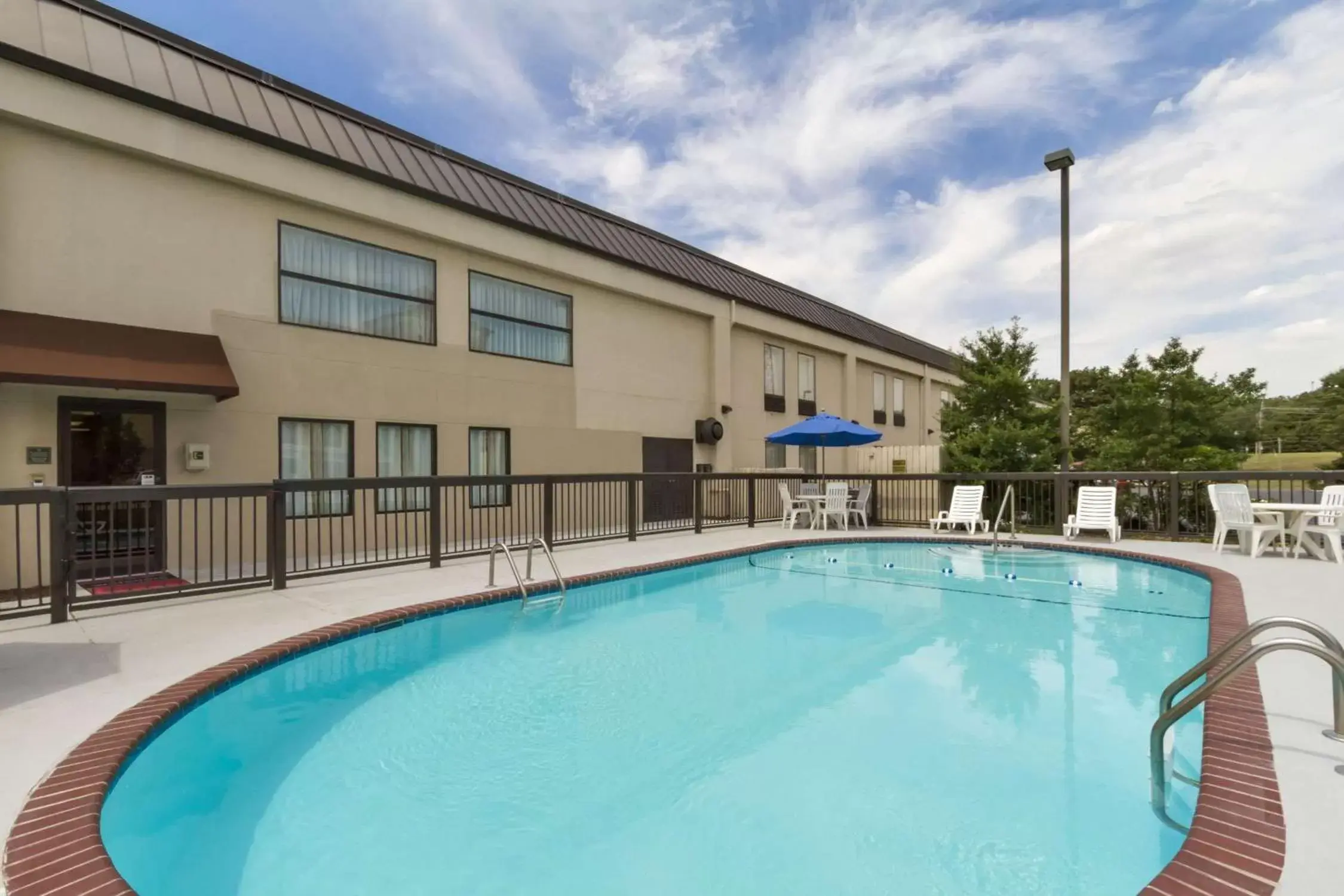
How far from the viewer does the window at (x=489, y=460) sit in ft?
35.9

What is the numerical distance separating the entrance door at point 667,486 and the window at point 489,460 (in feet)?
9.41

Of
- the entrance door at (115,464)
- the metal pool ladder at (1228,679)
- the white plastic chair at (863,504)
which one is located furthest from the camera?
the white plastic chair at (863,504)

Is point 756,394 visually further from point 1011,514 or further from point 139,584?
point 139,584

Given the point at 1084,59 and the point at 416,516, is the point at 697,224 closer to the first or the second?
the point at 1084,59

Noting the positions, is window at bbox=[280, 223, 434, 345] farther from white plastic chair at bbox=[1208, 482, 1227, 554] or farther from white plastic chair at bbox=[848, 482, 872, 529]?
white plastic chair at bbox=[1208, 482, 1227, 554]

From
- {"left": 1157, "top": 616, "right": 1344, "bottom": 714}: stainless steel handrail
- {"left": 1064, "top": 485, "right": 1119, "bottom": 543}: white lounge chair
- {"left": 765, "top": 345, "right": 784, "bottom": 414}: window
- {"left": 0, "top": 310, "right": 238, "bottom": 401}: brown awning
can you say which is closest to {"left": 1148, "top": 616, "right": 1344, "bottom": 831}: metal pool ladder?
{"left": 1157, "top": 616, "right": 1344, "bottom": 714}: stainless steel handrail

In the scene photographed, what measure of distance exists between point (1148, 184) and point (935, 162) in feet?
14.4

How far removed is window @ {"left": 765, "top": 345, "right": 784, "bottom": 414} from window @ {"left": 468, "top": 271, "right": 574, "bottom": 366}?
6.74 metres

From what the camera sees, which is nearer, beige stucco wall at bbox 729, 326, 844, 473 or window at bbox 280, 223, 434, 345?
window at bbox 280, 223, 434, 345

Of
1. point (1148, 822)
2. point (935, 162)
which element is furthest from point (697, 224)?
point (1148, 822)

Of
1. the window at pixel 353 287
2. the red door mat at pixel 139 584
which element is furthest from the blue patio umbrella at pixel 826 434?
the red door mat at pixel 139 584

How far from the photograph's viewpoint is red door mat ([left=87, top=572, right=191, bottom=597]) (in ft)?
19.9

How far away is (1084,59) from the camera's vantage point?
9711 mm

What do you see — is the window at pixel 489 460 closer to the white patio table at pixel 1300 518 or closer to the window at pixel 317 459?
the window at pixel 317 459
